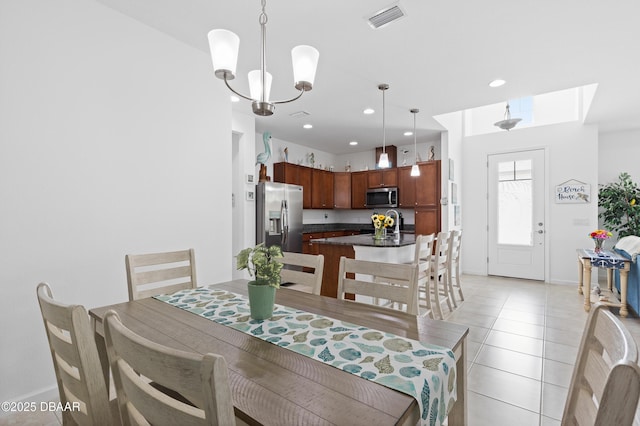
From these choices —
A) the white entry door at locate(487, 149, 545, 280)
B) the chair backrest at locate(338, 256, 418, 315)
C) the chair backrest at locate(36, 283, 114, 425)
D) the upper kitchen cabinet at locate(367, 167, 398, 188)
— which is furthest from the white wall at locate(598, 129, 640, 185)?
the chair backrest at locate(36, 283, 114, 425)

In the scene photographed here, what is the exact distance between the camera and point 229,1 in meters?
2.10

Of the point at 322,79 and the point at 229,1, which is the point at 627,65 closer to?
the point at 322,79

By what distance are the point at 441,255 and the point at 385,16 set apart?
2587mm

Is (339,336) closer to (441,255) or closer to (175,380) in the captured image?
(175,380)

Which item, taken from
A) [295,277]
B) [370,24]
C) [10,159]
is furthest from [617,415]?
[10,159]

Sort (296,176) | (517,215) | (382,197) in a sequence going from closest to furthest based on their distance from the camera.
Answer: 1. (517,215)
2. (296,176)
3. (382,197)

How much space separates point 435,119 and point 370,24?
2830 mm

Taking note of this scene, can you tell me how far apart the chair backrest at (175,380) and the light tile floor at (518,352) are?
71.5 inches

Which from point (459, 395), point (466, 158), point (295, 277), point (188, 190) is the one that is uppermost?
point (466, 158)

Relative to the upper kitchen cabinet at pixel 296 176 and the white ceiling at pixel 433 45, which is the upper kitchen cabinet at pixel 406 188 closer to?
the upper kitchen cabinet at pixel 296 176

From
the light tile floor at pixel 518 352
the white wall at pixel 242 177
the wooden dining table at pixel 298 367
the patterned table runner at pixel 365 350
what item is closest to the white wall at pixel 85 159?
the light tile floor at pixel 518 352

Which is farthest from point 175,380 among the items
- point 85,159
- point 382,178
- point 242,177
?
point 382,178

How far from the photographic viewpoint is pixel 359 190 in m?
6.80

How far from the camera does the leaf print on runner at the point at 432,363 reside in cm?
92
